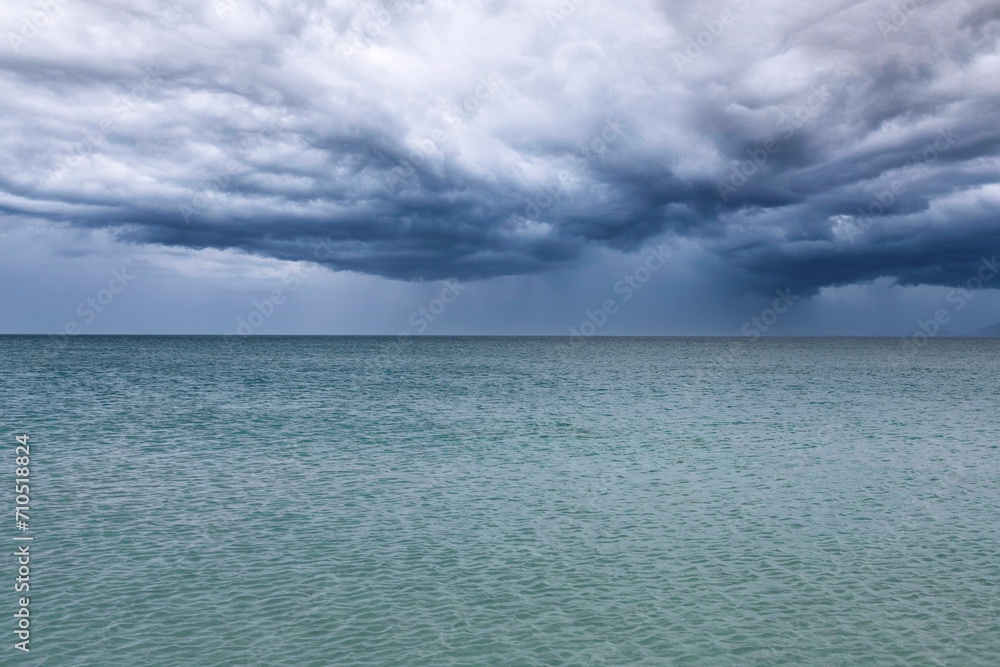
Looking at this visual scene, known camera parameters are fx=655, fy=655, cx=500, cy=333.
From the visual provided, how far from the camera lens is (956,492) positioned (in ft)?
102

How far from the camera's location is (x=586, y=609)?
17672 millimetres

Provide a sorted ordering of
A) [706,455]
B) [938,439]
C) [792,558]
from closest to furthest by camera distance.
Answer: [792,558]
[706,455]
[938,439]

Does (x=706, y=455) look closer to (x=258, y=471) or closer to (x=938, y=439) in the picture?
(x=938, y=439)

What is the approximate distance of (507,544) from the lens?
75.9ft

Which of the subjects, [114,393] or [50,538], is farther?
[114,393]

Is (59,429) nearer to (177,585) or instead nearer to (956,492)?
(177,585)

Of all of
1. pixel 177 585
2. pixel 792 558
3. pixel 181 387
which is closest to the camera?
pixel 177 585

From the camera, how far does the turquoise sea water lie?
15820 millimetres

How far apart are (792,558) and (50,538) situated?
1005 inches

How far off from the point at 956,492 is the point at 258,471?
34.7m

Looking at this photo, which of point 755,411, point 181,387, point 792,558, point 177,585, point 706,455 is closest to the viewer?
point 177,585

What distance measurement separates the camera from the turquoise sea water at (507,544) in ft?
51.9

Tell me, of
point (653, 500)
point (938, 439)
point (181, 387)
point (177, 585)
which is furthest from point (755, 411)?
point (181, 387)

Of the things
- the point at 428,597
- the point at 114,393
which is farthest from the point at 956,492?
the point at 114,393
